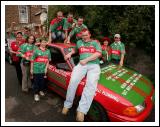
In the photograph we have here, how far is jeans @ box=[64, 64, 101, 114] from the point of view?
13.6 ft

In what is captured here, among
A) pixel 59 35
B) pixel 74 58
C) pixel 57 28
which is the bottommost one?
pixel 74 58

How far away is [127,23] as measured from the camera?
7.33m

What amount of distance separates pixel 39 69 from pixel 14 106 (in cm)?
115

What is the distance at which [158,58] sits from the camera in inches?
239

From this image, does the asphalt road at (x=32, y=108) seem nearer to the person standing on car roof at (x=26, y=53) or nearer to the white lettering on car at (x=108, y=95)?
the person standing on car roof at (x=26, y=53)

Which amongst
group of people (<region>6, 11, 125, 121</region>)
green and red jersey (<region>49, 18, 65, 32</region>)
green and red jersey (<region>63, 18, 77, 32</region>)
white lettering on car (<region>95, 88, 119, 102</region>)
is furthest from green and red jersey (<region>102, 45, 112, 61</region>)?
white lettering on car (<region>95, 88, 119, 102</region>)

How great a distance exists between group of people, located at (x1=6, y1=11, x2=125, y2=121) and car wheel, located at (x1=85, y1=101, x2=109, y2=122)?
0.16 m

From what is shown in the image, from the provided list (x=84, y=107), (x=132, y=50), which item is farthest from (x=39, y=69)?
(x=132, y=50)

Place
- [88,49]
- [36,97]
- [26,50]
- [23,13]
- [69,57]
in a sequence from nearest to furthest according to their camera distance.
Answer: [88,49] → [69,57] → [36,97] → [26,50] → [23,13]

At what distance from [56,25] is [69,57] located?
1852 mm

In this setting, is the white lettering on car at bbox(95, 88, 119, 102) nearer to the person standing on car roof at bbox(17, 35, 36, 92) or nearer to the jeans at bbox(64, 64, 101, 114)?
the jeans at bbox(64, 64, 101, 114)

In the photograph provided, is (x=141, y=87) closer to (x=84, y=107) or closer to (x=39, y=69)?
(x=84, y=107)

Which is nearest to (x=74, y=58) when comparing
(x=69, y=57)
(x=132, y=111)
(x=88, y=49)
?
(x=69, y=57)

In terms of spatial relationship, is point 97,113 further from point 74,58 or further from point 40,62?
point 40,62
